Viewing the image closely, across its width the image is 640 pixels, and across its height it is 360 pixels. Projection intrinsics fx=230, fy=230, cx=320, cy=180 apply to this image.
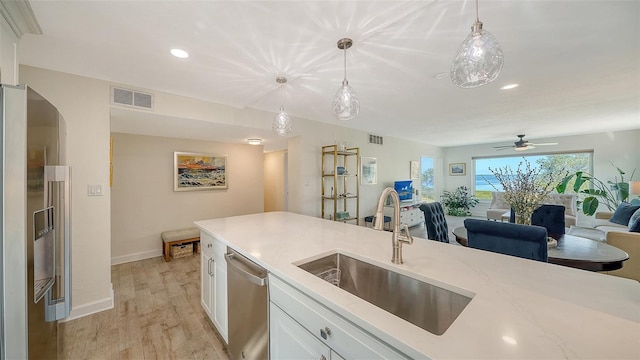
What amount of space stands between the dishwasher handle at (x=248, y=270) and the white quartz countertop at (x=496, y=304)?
6cm

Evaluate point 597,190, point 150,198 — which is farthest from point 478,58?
point 597,190

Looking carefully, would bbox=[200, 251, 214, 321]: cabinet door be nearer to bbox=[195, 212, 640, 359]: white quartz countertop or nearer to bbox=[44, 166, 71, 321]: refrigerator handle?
bbox=[195, 212, 640, 359]: white quartz countertop

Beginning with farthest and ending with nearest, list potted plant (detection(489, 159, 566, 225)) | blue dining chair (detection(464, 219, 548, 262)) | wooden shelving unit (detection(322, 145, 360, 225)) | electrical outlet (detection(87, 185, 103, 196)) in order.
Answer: wooden shelving unit (detection(322, 145, 360, 225)), electrical outlet (detection(87, 185, 103, 196)), potted plant (detection(489, 159, 566, 225)), blue dining chair (detection(464, 219, 548, 262))

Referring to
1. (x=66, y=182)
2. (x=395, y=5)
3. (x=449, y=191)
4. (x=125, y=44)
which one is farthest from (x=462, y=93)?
(x=449, y=191)

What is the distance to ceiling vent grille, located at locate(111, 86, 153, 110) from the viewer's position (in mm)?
2498

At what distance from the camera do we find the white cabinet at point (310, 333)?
765 millimetres

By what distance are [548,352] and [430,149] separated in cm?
772

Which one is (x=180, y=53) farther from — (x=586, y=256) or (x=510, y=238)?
(x=586, y=256)

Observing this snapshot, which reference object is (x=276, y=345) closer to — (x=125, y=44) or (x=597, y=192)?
(x=125, y=44)

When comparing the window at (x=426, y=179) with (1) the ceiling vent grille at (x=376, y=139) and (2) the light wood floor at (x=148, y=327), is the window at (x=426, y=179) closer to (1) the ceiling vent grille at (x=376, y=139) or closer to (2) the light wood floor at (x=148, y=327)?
(1) the ceiling vent grille at (x=376, y=139)

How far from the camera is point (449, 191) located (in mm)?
8023

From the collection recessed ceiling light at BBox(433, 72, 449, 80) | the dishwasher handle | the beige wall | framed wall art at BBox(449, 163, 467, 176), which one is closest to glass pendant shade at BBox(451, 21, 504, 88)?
recessed ceiling light at BBox(433, 72, 449, 80)

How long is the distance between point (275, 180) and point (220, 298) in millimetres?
4820

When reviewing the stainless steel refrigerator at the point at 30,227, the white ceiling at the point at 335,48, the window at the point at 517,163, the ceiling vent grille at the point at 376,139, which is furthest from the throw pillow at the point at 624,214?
the stainless steel refrigerator at the point at 30,227
